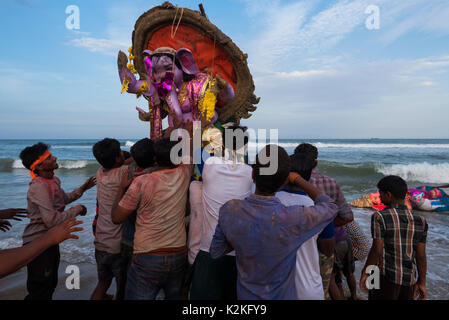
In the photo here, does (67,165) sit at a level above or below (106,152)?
below

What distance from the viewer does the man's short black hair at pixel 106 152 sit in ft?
7.85

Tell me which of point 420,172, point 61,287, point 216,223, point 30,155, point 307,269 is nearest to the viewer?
point 307,269

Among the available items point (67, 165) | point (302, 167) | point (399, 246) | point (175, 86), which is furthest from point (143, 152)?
point (67, 165)

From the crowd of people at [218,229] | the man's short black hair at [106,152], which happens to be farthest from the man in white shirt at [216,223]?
the man's short black hair at [106,152]

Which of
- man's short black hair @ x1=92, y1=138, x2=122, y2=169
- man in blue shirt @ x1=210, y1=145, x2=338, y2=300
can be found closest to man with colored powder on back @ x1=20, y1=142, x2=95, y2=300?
man's short black hair @ x1=92, y1=138, x2=122, y2=169

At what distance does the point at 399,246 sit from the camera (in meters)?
2.20

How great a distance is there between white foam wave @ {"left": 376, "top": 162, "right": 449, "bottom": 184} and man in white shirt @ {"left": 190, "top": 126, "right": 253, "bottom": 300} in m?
14.0

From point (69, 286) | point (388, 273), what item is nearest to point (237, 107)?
point (388, 273)

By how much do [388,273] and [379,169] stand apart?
13974 millimetres

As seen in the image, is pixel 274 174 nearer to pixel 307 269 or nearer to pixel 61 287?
pixel 307 269

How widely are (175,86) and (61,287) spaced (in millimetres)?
3030

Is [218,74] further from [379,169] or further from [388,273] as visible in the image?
[379,169]

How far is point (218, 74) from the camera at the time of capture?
107 inches

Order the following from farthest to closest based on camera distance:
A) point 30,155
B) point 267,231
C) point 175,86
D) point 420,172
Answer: point 420,172
point 175,86
point 30,155
point 267,231
